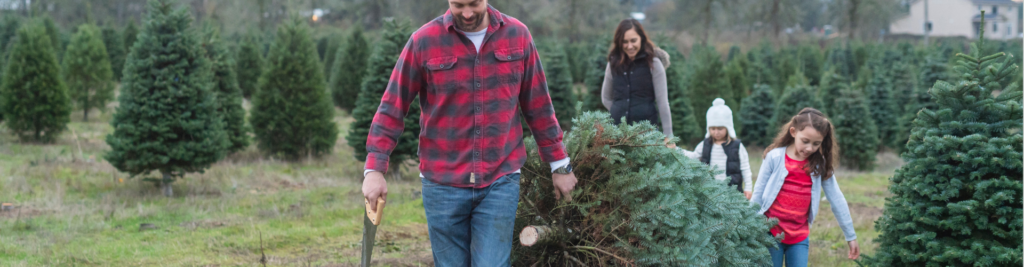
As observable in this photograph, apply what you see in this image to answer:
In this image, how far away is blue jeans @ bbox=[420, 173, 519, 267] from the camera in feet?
8.63

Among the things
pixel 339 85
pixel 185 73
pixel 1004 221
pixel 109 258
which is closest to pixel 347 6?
pixel 339 85

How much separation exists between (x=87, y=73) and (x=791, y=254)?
1529 centimetres

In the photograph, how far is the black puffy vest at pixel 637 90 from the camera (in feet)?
17.3

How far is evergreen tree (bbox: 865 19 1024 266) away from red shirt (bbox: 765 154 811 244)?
502 mm

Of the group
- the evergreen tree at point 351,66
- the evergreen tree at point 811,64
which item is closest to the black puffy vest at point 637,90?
the evergreen tree at point 351,66

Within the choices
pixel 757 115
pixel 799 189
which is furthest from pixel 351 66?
pixel 799 189

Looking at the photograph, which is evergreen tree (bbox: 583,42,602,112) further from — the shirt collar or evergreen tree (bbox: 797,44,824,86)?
evergreen tree (bbox: 797,44,824,86)

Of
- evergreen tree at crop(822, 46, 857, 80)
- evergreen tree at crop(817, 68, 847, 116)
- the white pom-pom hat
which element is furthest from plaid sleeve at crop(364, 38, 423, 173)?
evergreen tree at crop(822, 46, 857, 80)

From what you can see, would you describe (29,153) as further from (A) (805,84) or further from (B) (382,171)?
(A) (805,84)

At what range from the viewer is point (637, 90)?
5305 millimetres

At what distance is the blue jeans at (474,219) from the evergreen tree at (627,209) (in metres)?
0.45

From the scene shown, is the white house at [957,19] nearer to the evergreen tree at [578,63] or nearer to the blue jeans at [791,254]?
the evergreen tree at [578,63]

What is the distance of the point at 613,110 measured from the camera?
17.9 feet

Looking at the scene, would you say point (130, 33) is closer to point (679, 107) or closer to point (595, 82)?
point (595, 82)
